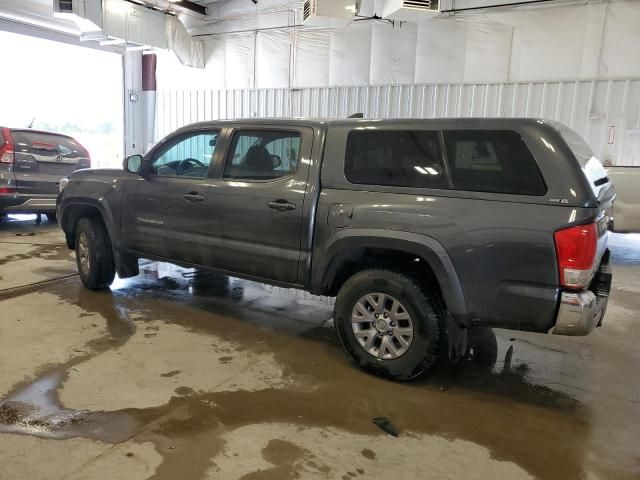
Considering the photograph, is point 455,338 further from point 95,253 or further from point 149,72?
point 149,72

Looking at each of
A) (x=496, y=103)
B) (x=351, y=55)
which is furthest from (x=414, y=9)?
(x=496, y=103)

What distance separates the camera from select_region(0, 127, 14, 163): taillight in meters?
8.20

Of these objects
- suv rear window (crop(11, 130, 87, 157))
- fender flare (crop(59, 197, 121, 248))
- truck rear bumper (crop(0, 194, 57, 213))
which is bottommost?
truck rear bumper (crop(0, 194, 57, 213))

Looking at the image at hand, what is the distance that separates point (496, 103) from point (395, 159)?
7.11 metres

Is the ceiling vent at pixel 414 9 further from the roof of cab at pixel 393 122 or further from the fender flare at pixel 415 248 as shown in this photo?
the fender flare at pixel 415 248

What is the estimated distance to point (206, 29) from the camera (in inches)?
498

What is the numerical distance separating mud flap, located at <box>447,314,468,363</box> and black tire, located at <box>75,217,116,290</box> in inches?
145

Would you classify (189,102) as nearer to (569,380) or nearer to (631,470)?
(569,380)

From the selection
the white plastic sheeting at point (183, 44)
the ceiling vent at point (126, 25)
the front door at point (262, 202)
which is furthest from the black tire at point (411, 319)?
the white plastic sheeting at point (183, 44)

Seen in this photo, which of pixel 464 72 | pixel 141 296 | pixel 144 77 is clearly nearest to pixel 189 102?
pixel 144 77

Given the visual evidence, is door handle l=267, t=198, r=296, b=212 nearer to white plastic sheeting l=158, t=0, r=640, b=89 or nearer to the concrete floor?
the concrete floor

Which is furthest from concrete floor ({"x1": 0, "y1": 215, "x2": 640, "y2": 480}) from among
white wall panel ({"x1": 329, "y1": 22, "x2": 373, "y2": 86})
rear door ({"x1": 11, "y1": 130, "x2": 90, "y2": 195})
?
white wall panel ({"x1": 329, "y1": 22, "x2": 373, "y2": 86})

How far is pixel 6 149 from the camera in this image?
823 cm

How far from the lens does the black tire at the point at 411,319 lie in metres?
3.26
